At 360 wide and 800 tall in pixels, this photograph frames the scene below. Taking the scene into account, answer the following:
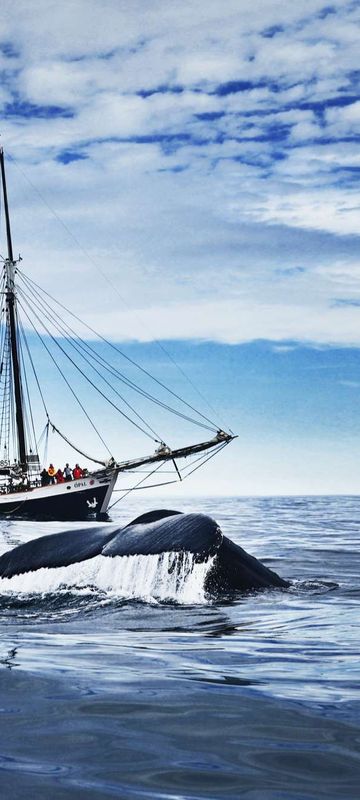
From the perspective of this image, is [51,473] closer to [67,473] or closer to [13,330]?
[67,473]

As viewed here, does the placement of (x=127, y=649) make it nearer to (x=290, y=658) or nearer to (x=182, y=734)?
(x=290, y=658)

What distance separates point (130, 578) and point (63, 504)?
148 ft

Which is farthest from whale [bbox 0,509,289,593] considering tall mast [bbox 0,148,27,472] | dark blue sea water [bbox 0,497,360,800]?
tall mast [bbox 0,148,27,472]

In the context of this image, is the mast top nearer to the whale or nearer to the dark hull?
the dark hull

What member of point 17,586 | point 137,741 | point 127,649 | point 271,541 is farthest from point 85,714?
point 271,541

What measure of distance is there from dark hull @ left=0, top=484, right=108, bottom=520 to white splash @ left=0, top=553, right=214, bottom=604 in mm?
43813

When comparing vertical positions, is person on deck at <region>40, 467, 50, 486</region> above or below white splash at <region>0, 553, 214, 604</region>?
above

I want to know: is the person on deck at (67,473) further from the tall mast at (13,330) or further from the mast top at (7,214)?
the mast top at (7,214)

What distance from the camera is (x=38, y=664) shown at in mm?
5078

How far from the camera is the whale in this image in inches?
320

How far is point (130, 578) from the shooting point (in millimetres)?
8445

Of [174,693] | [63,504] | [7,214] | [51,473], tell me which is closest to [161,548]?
[174,693]

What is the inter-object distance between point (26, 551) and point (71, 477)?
146 ft

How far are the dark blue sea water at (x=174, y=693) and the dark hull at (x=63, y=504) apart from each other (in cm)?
4450
